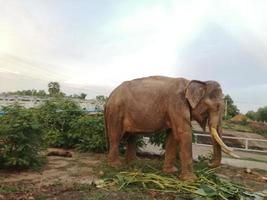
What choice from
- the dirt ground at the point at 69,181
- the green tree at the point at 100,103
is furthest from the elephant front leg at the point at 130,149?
the green tree at the point at 100,103

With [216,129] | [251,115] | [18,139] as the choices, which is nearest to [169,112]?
[216,129]

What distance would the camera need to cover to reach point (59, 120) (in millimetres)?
12234

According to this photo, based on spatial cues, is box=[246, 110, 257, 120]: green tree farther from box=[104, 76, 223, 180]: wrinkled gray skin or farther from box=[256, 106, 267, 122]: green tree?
box=[104, 76, 223, 180]: wrinkled gray skin

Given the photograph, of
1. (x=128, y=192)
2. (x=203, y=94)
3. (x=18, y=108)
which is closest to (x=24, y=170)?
(x=18, y=108)

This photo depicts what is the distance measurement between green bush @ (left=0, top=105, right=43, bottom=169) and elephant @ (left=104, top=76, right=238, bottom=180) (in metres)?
1.64

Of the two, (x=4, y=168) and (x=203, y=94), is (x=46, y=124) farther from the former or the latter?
(x=203, y=94)

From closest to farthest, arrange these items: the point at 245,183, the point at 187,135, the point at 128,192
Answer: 1. the point at 128,192
2. the point at 187,135
3. the point at 245,183

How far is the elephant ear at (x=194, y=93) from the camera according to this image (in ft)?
A: 25.1

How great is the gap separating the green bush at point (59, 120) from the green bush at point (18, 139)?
10.8 feet

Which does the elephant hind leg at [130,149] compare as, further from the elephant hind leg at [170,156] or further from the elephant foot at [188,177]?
the elephant foot at [188,177]

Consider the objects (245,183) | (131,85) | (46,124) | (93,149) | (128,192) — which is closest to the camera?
(128,192)

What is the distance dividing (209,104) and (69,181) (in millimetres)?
2984

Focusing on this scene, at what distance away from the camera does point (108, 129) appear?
8.91m

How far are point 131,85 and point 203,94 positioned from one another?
1.70 m
